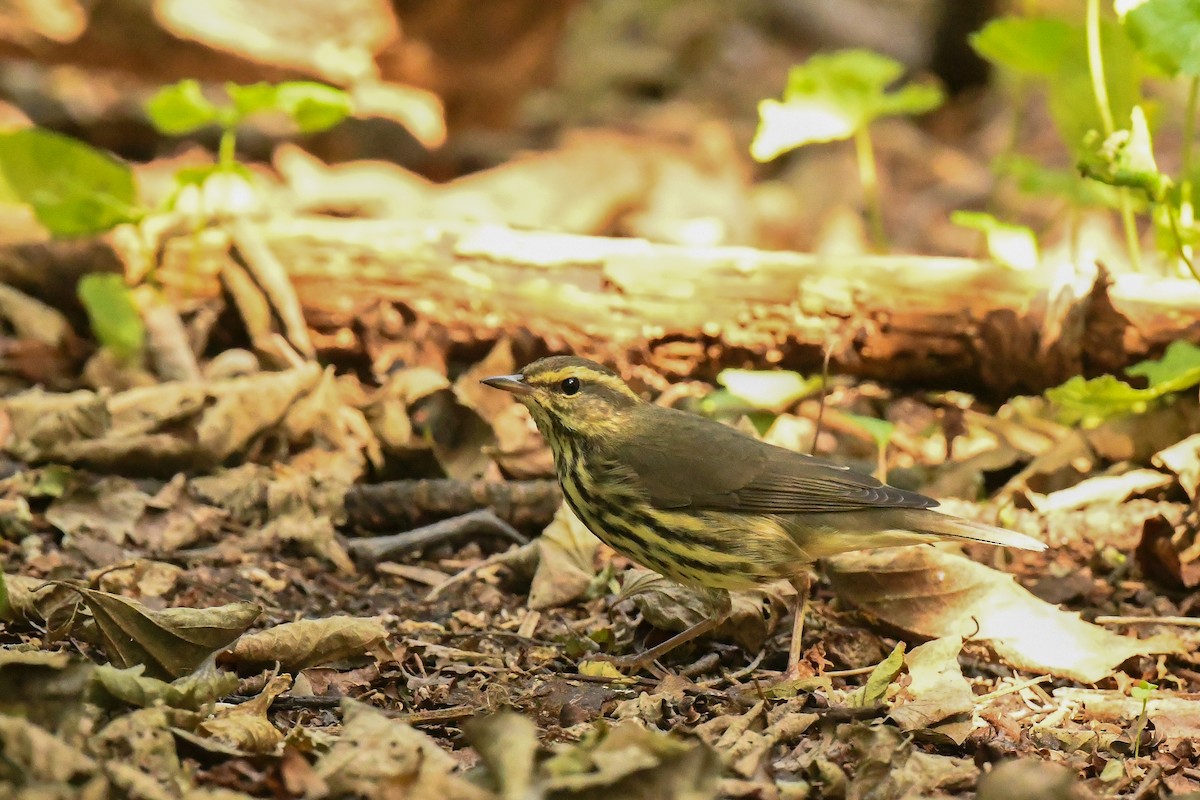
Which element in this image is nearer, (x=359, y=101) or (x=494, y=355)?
(x=494, y=355)

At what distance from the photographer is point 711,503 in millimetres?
4301

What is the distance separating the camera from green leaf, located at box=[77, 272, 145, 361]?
18.9ft

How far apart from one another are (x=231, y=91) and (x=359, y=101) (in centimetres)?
476

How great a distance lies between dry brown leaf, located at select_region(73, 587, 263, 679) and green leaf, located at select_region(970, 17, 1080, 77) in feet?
13.7

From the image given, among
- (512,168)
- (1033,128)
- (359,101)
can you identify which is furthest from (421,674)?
(1033,128)

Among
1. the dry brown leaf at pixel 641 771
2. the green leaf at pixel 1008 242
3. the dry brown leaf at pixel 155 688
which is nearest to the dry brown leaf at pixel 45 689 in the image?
the dry brown leaf at pixel 155 688

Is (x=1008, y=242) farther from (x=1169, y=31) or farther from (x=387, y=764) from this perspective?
(x=387, y=764)

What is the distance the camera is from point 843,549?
14.0ft

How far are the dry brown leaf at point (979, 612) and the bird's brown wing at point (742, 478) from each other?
0.71 ft

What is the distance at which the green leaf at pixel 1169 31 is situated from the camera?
13.5 feet

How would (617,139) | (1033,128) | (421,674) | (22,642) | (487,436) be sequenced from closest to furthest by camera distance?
(22,642)
(421,674)
(487,436)
(617,139)
(1033,128)

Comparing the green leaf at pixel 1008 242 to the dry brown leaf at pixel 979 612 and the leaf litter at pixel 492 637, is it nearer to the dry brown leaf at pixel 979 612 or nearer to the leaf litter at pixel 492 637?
the leaf litter at pixel 492 637

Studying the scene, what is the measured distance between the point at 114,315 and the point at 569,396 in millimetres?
2381

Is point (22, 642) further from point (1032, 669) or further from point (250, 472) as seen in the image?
point (1032, 669)
